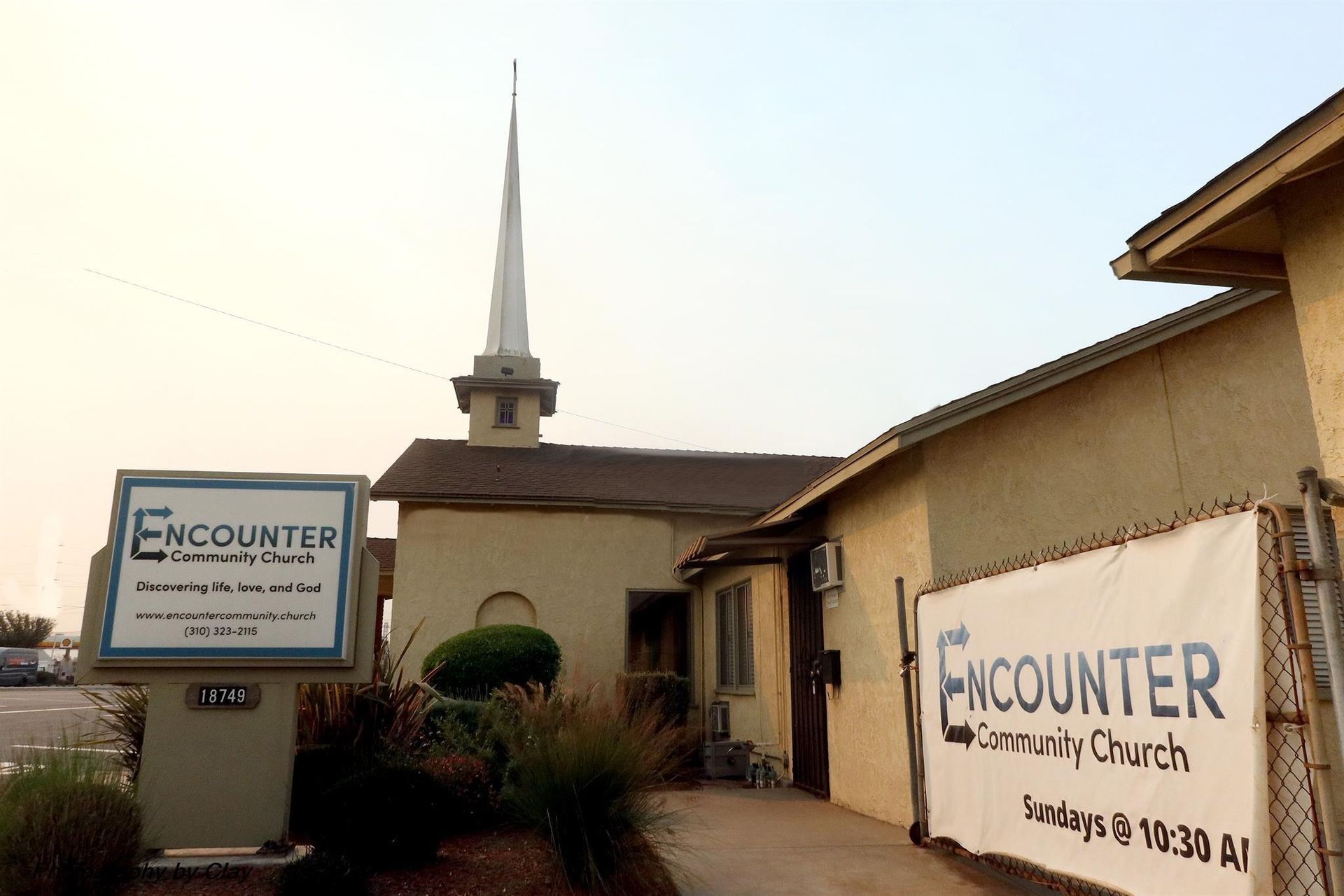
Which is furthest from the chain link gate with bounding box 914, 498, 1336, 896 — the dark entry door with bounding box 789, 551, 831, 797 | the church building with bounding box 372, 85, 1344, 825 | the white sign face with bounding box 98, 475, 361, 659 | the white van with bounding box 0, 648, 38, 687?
the white van with bounding box 0, 648, 38, 687

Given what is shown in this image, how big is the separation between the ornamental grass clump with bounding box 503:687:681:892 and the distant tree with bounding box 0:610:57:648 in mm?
61868

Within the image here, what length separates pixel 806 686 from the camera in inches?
424

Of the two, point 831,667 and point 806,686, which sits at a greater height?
point 831,667

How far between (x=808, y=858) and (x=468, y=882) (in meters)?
2.52

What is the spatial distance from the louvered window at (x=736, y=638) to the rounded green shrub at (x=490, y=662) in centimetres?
274

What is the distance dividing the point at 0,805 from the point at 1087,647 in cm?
578

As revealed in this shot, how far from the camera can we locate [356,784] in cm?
608

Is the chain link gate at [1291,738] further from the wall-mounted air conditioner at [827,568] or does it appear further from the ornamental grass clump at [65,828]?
the wall-mounted air conditioner at [827,568]

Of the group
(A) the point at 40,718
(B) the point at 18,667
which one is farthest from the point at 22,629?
(A) the point at 40,718

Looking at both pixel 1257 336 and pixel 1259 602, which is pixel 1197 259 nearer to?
pixel 1259 602

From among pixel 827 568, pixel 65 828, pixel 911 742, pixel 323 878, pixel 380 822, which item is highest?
pixel 827 568

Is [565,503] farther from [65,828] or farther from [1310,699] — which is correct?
[1310,699]

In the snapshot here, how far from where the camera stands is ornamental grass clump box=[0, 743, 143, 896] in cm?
491

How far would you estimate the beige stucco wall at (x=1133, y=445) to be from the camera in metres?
6.88
